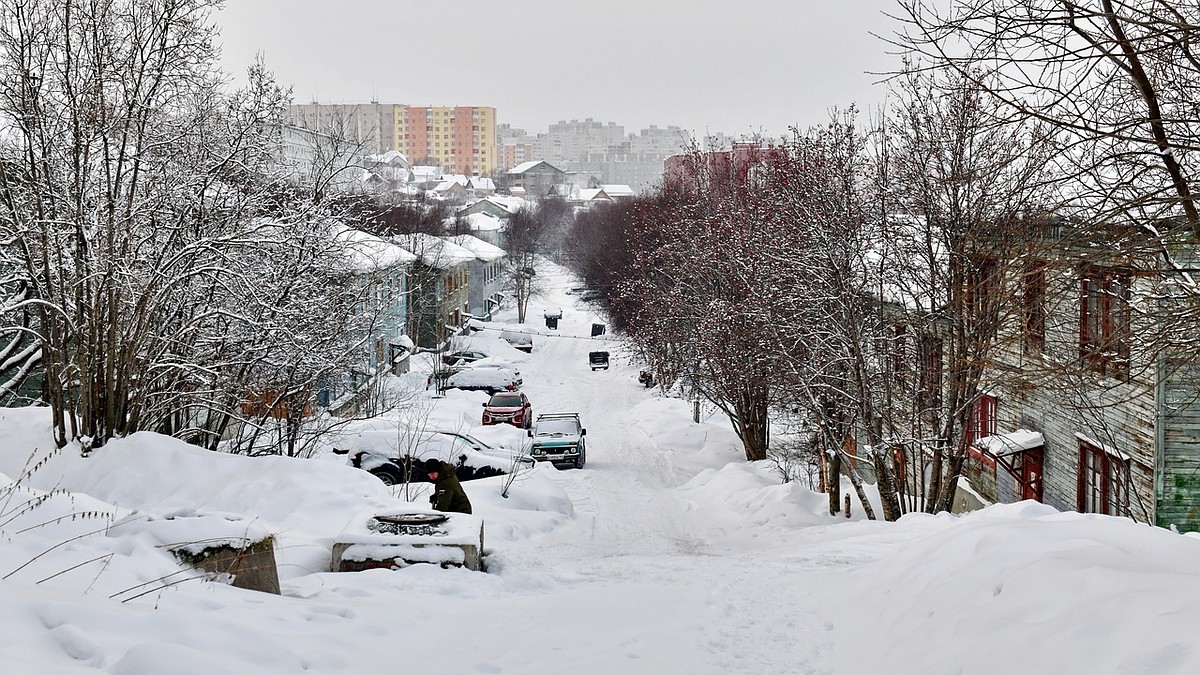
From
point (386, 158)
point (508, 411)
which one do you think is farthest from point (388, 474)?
point (386, 158)

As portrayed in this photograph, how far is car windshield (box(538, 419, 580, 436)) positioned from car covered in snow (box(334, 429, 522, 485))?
4729 mm

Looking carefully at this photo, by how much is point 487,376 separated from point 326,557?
106 ft

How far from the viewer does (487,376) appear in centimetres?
4253

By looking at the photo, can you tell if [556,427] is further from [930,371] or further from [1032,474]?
[930,371]

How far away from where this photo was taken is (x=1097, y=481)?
53.8ft

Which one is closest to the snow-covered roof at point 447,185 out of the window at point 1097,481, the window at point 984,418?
the window at point 984,418

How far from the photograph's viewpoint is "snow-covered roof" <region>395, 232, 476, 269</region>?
46562mm

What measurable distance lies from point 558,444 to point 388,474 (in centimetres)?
661

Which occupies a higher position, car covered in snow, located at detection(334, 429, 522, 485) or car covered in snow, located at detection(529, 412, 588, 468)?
car covered in snow, located at detection(334, 429, 522, 485)

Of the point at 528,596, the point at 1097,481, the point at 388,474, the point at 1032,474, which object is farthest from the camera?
the point at 388,474

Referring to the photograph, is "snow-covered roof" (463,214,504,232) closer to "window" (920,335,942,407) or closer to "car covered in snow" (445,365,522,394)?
"car covered in snow" (445,365,522,394)

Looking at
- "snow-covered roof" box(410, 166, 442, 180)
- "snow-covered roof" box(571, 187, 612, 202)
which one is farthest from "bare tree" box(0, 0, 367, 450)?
"snow-covered roof" box(410, 166, 442, 180)

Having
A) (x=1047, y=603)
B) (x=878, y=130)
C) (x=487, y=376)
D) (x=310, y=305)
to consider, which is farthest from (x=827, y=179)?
(x=487, y=376)

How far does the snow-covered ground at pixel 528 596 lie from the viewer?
5312mm
